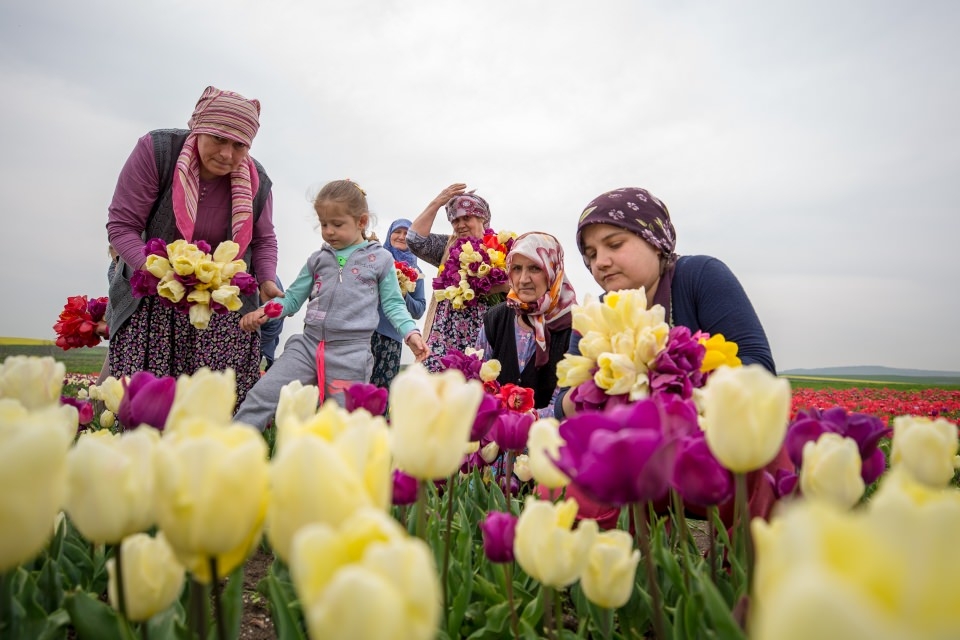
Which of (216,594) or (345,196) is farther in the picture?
(345,196)

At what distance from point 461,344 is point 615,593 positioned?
420 centimetres

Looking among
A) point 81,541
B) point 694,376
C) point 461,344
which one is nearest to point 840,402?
point 461,344

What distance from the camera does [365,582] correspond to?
1.08ft

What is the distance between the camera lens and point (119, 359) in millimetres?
3092

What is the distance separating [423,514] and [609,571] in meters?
0.28

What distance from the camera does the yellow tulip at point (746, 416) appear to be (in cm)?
64

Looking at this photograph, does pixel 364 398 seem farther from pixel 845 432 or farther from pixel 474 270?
pixel 474 270

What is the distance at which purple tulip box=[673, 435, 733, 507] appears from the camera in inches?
29.8

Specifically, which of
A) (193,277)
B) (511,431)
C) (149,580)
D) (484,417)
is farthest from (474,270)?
(149,580)

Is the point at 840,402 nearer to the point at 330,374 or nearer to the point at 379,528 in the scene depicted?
the point at 330,374

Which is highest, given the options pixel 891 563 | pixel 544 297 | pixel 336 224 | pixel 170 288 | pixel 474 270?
pixel 336 224

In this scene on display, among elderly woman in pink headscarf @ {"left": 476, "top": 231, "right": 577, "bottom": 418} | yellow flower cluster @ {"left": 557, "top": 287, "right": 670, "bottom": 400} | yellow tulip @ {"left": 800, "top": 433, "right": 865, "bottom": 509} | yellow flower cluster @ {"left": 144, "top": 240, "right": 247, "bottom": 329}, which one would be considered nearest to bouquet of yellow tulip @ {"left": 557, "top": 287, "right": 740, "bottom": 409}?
yellow flower cluster @ {"left": 557, "top": 287, "right": 670, "bottom": 400}

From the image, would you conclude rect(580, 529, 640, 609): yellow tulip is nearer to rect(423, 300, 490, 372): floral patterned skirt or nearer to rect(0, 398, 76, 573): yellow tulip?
rect(0, 398, 76, 573): yellow tulip

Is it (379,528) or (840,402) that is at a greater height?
(379,528)
